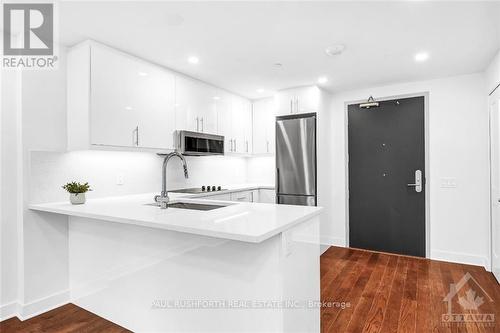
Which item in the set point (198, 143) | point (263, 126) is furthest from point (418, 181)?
point (198, 143)

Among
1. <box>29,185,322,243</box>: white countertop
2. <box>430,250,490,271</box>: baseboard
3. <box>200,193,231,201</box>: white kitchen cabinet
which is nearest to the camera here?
<box>29,185,322,243</box>: white countertop

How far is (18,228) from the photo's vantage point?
240 centimetres

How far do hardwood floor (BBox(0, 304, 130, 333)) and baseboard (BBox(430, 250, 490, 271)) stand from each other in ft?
12.3

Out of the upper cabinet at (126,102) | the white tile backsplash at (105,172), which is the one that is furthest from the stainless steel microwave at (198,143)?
the white tile backsplash at (105,172)

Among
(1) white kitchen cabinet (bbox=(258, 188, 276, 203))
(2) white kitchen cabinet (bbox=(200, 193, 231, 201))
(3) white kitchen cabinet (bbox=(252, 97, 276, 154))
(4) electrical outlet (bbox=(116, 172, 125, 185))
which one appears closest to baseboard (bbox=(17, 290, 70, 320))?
(4) electrical outlet (bbox=(116, 172, 125, 185))

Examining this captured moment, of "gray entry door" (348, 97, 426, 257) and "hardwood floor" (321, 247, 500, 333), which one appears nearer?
"hardwood floor" (321, 247, 500, 333)

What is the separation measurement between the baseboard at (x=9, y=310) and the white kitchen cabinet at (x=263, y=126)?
3.46m

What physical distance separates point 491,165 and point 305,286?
293 cm

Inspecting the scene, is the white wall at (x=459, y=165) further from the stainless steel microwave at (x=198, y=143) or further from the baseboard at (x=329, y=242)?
the stainless steel microwave at (x=198, y=143)

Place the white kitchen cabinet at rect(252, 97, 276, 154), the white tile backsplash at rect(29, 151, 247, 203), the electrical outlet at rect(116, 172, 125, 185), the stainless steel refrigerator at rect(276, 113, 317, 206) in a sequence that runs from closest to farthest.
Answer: the white tile backsplash at rect(29, 151, 247, 203) < the electrical outlet at rect(116, 172, 125, 185) < the stainless steel refrigerator at rect(276, 113, 317, 206) < the white kitchen cabinet at rect(252, 97, 276, 154)

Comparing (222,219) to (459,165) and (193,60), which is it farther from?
(459,165)

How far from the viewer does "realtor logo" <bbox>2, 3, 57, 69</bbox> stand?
208 centimetres

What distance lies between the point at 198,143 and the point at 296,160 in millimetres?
1428

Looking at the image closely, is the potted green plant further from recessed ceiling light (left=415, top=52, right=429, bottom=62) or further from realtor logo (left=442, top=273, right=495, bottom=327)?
recessed ceiling light (left=415, top=52, right=429, bottom=62)
